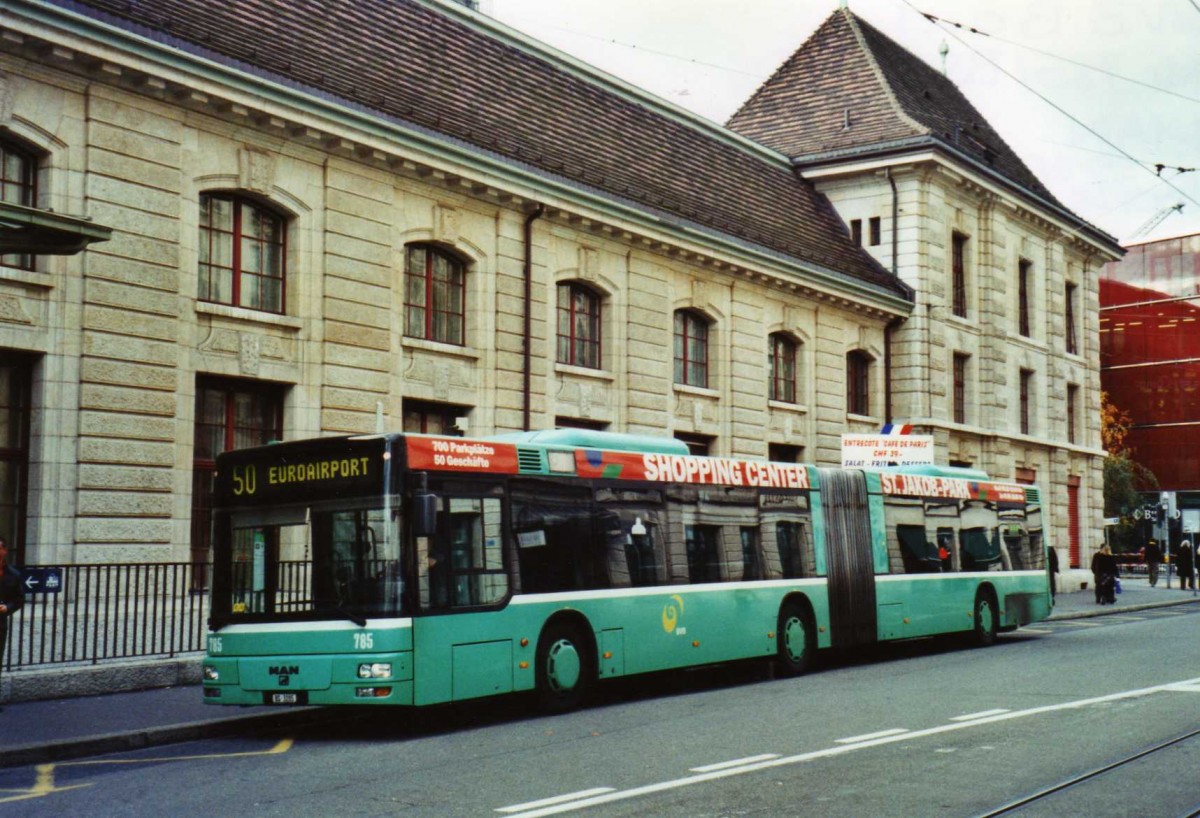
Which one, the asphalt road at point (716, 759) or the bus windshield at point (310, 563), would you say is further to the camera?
the bus windshield at point (310, 563)

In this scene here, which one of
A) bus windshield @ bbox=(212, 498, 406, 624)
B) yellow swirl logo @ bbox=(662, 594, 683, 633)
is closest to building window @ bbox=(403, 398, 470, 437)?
yellow swirl logo @ bbox=(662, 594, 683, 633)

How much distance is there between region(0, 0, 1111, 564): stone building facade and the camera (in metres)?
18.5

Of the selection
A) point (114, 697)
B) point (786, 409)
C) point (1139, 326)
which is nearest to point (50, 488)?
point (114, 697)

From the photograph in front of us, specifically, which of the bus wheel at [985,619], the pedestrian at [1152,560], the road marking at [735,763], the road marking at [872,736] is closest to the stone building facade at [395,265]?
the bus wheel at [985,619]

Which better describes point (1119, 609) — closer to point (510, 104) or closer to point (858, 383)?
point (858, 383)

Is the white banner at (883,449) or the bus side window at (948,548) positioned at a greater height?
the white banner at (883,449)

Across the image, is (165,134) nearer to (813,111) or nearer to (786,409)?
(786,409)

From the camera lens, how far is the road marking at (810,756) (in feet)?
30.0

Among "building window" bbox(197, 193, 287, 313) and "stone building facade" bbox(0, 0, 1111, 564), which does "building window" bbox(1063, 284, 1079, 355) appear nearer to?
"stone building facade" bbox(0, 0, 1111, 564)

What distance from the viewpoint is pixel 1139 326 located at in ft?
271

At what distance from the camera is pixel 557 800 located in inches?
366

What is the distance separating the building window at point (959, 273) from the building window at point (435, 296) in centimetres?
1940

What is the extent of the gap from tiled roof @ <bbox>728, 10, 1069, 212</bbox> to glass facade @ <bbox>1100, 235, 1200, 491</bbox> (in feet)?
126

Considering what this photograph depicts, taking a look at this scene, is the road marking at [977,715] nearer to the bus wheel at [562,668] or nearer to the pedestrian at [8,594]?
the bus wheel at [562,668]
